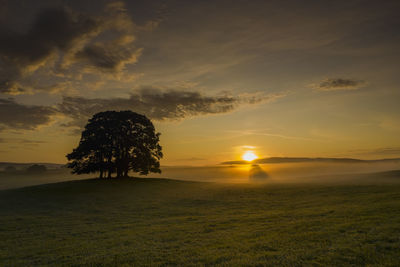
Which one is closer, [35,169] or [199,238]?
[199,238]

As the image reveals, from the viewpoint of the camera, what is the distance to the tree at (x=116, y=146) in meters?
52.9

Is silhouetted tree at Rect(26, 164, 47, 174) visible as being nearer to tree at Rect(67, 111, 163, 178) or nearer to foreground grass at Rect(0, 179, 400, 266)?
tree at Rect(67, 111, 163, 178)

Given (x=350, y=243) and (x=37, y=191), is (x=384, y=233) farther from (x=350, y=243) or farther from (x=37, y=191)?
(x=37, y=191)

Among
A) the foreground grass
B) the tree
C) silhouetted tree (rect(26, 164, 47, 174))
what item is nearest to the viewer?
the foreground grass

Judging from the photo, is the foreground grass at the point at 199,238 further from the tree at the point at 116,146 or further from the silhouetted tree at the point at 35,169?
the silhouetted tree at the point at 35,169

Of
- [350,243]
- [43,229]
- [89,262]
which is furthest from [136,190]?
[350,243]

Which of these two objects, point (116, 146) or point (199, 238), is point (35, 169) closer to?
point (116, 146)

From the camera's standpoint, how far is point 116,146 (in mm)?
53531

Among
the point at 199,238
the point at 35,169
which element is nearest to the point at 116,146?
the point at 199,238

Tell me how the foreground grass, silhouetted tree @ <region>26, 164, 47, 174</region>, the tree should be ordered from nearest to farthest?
the foreground grass < the tree < silhouetted tree @ <region>26, 164, 47, 174</region>

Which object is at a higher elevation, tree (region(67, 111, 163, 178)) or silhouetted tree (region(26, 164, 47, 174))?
tree (region(67, 111, 163, 178))

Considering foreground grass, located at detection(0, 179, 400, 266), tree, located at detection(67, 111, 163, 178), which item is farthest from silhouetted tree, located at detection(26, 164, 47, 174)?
foreground grass, located at detection(0, 179, 400, 266)

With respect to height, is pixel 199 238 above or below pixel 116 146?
below

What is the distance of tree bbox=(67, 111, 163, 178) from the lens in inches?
2082
